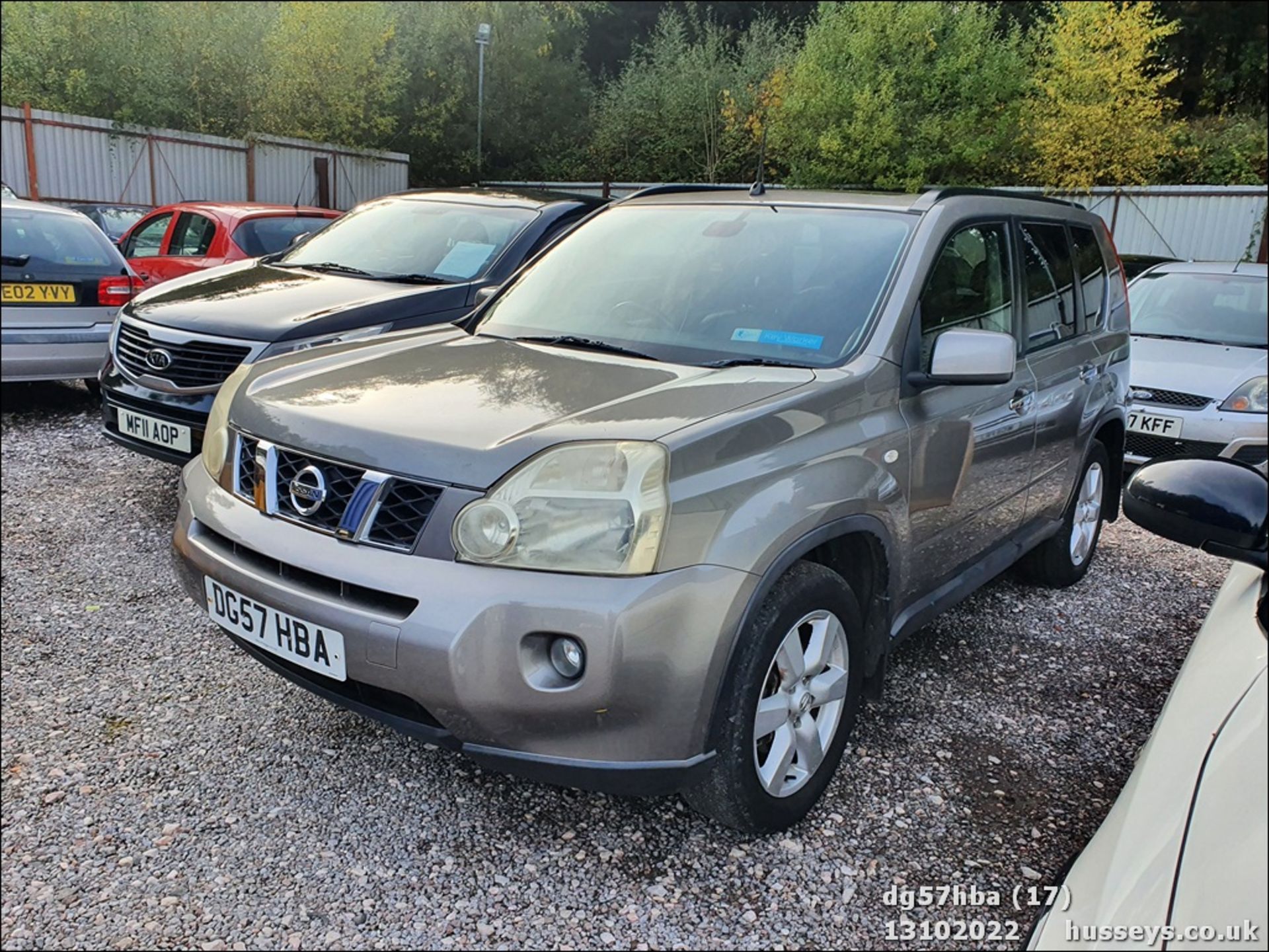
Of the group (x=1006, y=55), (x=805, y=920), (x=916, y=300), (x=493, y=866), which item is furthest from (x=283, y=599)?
(x=1006, y=55)

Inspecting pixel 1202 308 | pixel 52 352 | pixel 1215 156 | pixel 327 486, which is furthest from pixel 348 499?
pixel 1215 156

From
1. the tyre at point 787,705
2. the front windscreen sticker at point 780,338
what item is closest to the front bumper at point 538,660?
the tyre at point 787,705

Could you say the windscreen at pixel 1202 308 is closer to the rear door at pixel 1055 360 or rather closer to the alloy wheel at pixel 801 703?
the rear door at pixel 1055 360

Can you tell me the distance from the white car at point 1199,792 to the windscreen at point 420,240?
14.4 ft

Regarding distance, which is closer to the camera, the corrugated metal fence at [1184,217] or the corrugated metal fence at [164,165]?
the corrugated metal fence at [164,165]

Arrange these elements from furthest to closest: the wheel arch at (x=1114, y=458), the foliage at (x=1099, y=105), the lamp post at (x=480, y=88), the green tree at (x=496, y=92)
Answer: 1. the green tree at (x=496, y=92)
2. the lamp post at (x=480, y=88)
3. the foliage at (x=1099, y=105)
4. the wheel arch at (x=1114, y=458)

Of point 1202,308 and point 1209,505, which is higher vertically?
point 1209,505

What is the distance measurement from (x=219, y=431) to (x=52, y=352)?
13.7ft

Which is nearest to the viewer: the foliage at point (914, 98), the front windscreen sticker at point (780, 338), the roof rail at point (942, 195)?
the front windscreen sticker at point (780, 338)

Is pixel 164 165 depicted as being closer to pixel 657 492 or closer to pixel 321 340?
pixel 321 340

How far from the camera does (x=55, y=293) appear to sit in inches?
240

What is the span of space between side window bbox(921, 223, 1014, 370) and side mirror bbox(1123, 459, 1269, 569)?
1234 mm

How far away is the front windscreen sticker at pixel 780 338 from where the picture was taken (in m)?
2.80

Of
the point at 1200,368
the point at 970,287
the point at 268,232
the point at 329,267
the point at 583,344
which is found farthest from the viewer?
the point at 268,232
